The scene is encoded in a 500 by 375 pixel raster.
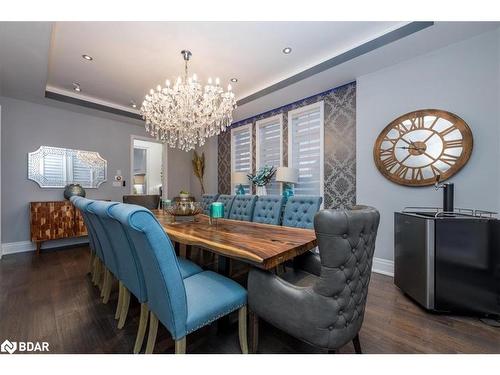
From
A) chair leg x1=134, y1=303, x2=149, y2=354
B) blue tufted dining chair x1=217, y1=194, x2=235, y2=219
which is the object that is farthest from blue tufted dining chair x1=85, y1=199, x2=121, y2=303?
blue tufted dining chair x1=217, y1=194, x2=235, y2=219

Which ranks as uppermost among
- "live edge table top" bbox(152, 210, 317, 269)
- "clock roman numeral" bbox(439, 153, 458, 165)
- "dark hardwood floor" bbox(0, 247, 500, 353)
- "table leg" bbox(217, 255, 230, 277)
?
"clock roman numeral" bbox(439, 153, 458, 165)

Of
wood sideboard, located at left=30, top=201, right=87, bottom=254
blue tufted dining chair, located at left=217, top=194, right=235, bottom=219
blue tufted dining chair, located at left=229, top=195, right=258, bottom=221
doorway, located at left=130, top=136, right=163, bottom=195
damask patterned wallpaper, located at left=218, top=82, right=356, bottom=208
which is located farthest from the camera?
doorway, located at left=130, top=136, right=163, bottom=195

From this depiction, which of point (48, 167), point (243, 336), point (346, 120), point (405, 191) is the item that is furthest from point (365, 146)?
point (48, 167)

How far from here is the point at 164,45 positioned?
232 cm

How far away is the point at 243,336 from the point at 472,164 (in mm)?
Answer: 2610

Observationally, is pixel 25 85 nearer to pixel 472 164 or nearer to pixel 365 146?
pixel 365 146

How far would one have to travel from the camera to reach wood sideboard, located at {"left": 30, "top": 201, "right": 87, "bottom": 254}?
126 inches

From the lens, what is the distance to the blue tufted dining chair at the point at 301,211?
7.30ft

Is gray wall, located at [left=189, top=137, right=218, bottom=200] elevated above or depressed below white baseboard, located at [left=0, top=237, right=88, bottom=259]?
above

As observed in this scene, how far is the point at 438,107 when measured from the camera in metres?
Answer: 2.18

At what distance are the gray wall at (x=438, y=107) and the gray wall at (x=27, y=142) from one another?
4.77 metres

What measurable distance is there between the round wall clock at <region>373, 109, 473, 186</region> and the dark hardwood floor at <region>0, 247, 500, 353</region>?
51.1 inches

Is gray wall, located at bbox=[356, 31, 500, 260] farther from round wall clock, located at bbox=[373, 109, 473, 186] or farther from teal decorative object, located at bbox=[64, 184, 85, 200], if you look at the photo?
teal decorative object, located at bbox=[64, 184, 85, 200]

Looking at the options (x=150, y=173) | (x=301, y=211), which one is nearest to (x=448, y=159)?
(x=301, y=211)
